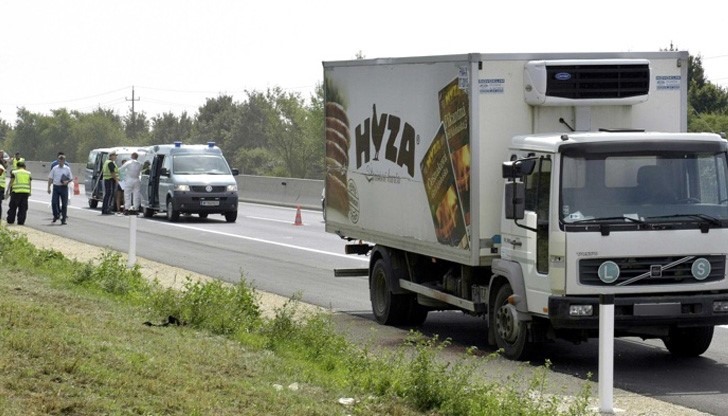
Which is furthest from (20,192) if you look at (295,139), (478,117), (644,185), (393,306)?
(295,139)

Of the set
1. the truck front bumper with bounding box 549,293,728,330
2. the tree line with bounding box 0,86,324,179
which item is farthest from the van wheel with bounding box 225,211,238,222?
the tree line with bounding box 0,86,324,179

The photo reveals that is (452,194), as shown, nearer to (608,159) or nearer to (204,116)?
(608,159)

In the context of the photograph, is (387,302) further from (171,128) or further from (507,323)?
(171,128)

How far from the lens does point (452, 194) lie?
593 inches

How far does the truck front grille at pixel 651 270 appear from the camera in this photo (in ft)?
43.7

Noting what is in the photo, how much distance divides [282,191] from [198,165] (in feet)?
36.4

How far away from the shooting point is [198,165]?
4234 centimetres

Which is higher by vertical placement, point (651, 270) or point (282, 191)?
A: point (282, 191)

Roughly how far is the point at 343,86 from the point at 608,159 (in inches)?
228

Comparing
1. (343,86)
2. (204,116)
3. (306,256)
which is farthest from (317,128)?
(343,86)

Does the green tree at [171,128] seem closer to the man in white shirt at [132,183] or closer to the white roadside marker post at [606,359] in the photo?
the man in white shirt at [132,183]

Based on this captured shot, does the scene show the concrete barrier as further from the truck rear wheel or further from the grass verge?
the grass verge

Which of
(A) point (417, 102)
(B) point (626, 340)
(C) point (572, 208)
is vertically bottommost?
(B) point (626, 340)

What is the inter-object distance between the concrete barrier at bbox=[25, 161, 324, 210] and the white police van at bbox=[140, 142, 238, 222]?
19.3 feet
